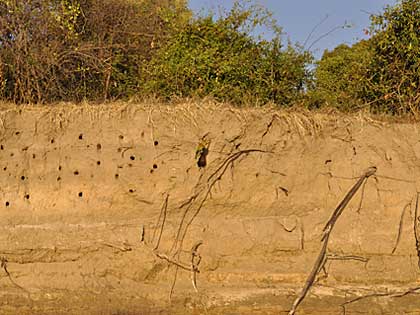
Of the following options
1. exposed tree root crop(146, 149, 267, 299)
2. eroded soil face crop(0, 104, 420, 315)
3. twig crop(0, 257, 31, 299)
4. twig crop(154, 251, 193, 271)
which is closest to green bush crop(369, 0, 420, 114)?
eroded soil face crop(0, 104, 420, 315)

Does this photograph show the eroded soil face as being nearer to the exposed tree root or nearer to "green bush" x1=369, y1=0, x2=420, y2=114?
the exposed tree root

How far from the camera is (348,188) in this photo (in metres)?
5.37

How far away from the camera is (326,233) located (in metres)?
5.25

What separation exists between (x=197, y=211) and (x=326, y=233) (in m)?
1.24

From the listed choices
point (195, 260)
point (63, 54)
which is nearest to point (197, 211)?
point (195, 260)

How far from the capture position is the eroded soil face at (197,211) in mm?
5148

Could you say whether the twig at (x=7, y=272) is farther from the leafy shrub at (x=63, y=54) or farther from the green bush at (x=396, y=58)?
the green bush at (x=396, y=58)

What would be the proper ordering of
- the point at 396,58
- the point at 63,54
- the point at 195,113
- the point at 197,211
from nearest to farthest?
the point at 197,211 < the point at 195,113 < the point at 396,58 < the point at 63,54

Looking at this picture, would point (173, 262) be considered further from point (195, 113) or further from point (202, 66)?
point (202, 66)

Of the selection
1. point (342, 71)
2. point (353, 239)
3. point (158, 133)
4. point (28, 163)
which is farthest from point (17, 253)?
point (342, 71)

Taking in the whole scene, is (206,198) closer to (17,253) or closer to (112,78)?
(17,253)

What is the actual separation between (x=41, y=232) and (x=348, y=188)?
2.96m

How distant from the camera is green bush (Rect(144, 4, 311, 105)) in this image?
7766 millimetres

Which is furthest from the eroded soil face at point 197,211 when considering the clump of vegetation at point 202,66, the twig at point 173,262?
the clump of vegetation at point 202,66
